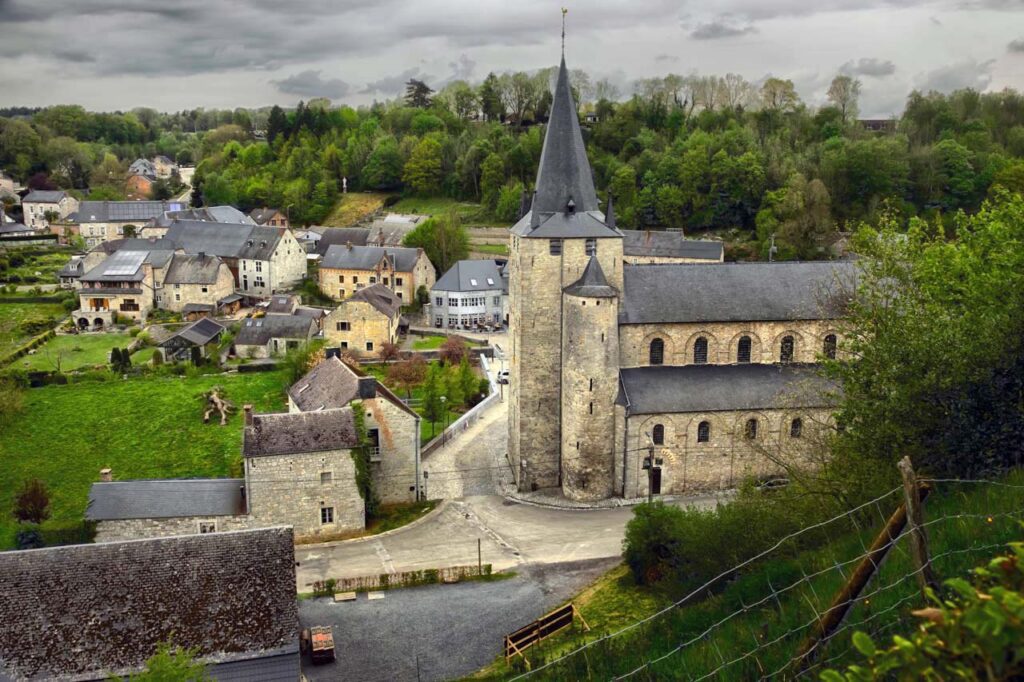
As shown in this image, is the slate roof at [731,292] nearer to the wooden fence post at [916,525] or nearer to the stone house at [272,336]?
the wooden fence post at [916,525]

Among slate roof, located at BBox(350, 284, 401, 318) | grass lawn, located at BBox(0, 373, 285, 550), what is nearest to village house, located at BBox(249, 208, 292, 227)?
slate roof, located at BBox(350, 284, 401, 318)

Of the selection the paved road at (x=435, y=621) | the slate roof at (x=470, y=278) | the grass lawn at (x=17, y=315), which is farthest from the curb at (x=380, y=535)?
the grass lawn at (x=17, y=315)

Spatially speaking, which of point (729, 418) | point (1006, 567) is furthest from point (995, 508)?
point (729, 418)

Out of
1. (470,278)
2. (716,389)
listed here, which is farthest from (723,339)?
(470,278)

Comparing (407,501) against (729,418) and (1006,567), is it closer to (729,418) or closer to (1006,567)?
(729,418)

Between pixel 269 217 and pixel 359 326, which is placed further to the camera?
pixel 269 217

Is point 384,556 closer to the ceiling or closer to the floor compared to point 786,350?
closer to the floor

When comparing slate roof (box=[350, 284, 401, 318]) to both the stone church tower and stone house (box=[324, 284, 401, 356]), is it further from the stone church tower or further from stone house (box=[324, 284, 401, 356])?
the stone church tower

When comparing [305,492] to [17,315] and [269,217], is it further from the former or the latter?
[269,217]
